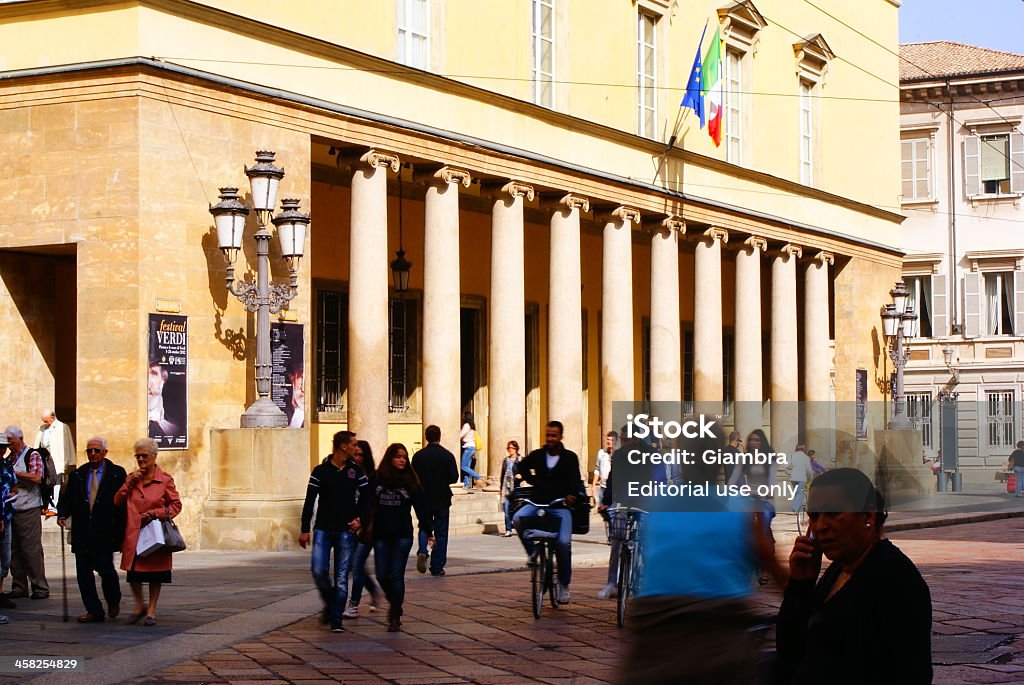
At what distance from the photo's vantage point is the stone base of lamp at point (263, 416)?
20781 millimetres

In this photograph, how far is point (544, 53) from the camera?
95.3 ft

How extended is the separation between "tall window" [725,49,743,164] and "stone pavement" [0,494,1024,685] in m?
18.0

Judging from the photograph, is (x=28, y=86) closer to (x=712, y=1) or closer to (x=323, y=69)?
(x=323, y=69)

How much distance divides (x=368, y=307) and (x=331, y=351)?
425 cm

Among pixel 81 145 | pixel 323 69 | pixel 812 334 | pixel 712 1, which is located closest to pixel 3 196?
pixel 81 145

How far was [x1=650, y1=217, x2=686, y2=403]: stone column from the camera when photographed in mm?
32375

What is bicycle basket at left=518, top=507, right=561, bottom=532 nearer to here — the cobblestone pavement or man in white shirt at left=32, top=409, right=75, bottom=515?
the cobblestone pavement

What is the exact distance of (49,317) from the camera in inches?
882

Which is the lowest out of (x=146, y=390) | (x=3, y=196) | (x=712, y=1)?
(x=146, y=390)

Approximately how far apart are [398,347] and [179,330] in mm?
9422

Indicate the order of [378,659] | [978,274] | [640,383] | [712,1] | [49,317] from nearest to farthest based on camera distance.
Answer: [378,659]
[49,317]
[712,1]
[640,383]
[978,274]

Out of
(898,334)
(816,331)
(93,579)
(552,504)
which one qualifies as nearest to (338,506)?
(552,504)

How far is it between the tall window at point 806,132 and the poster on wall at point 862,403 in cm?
502

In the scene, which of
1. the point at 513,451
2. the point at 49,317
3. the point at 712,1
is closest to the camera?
the point at 49,317
